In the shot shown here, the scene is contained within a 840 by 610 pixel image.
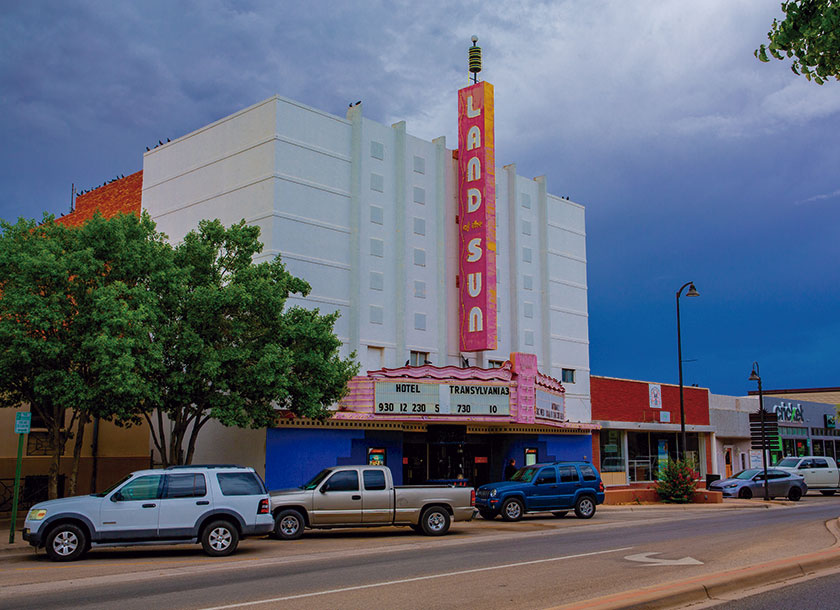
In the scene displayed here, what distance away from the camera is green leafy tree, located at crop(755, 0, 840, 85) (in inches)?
420

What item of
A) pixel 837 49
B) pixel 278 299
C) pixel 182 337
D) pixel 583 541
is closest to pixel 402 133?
pixel 278 299

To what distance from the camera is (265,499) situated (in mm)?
17516

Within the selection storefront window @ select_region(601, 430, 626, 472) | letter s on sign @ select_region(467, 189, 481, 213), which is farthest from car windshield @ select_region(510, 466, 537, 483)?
storefront window @ select_region(601, 430, 626, 472)

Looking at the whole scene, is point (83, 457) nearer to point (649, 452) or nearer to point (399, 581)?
point (399, 581)

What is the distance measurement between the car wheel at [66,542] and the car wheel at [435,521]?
8.67 metres

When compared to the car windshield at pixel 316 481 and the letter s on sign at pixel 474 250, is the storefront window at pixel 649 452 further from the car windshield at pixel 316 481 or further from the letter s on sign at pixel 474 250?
the car windshield at pixel 316 481

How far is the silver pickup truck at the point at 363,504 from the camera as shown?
20.3 metres

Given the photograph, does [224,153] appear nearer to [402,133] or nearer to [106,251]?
[402,133]

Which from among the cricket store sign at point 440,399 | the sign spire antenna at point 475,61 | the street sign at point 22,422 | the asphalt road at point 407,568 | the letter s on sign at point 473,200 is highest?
the sign spire antenna at point 475,61

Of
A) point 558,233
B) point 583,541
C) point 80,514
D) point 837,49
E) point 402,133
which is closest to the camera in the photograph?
point 837,49

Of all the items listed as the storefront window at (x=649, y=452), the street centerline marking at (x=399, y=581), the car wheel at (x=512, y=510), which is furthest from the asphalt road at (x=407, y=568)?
the storefront window at (x=649, y=452)

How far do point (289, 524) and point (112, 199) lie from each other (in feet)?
82.9

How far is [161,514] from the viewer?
54.3 ft

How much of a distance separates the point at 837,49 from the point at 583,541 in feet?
40.0
